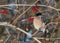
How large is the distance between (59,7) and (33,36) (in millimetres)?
292

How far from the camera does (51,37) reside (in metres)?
1.62

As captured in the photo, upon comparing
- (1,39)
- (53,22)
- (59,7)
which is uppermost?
(59,7)

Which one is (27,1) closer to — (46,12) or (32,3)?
(32,3)

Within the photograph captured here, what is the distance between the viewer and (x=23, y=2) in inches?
64.0

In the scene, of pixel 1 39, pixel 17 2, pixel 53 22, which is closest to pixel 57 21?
pixel 53 22

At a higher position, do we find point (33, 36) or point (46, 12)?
point (46, 12)

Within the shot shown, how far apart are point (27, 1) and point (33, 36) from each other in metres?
0.27

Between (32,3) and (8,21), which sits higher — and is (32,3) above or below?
above

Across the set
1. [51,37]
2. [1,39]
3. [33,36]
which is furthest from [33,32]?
[1,39]

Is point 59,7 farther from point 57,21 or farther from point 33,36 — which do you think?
point 33,36

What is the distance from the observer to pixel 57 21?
1.63 metres

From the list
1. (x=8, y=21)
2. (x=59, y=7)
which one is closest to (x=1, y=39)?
(x=8, y=21)

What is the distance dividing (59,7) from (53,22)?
0.12 metres

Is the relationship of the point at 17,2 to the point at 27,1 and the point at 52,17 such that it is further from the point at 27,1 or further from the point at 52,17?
the point at 52,17
